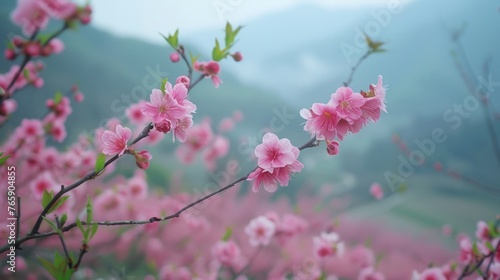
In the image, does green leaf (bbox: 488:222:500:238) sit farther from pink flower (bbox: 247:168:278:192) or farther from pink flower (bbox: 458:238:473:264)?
pink flower (bbox: 247:168:278:192)

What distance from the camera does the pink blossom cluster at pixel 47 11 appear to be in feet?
2.60

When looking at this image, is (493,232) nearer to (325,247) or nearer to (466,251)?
(466,251)

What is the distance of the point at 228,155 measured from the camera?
255cm

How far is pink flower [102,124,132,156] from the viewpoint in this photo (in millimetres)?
459

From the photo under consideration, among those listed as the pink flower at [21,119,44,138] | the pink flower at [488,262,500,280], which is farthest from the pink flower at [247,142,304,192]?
the pink flower at [21,119,44,138]

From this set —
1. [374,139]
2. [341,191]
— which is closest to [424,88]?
[374,139]

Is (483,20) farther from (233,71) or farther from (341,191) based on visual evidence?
(233,71)

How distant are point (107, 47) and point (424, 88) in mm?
2249

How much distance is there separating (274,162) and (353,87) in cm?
196

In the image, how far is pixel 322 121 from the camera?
18.2 inches

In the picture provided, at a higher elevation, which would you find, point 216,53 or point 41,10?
point 41,10

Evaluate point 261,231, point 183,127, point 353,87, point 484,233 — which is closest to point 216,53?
point 183,127

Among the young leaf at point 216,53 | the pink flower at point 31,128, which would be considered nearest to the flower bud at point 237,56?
the young leaf at point 216,53

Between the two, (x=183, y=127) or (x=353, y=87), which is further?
(x=353, y=87)
